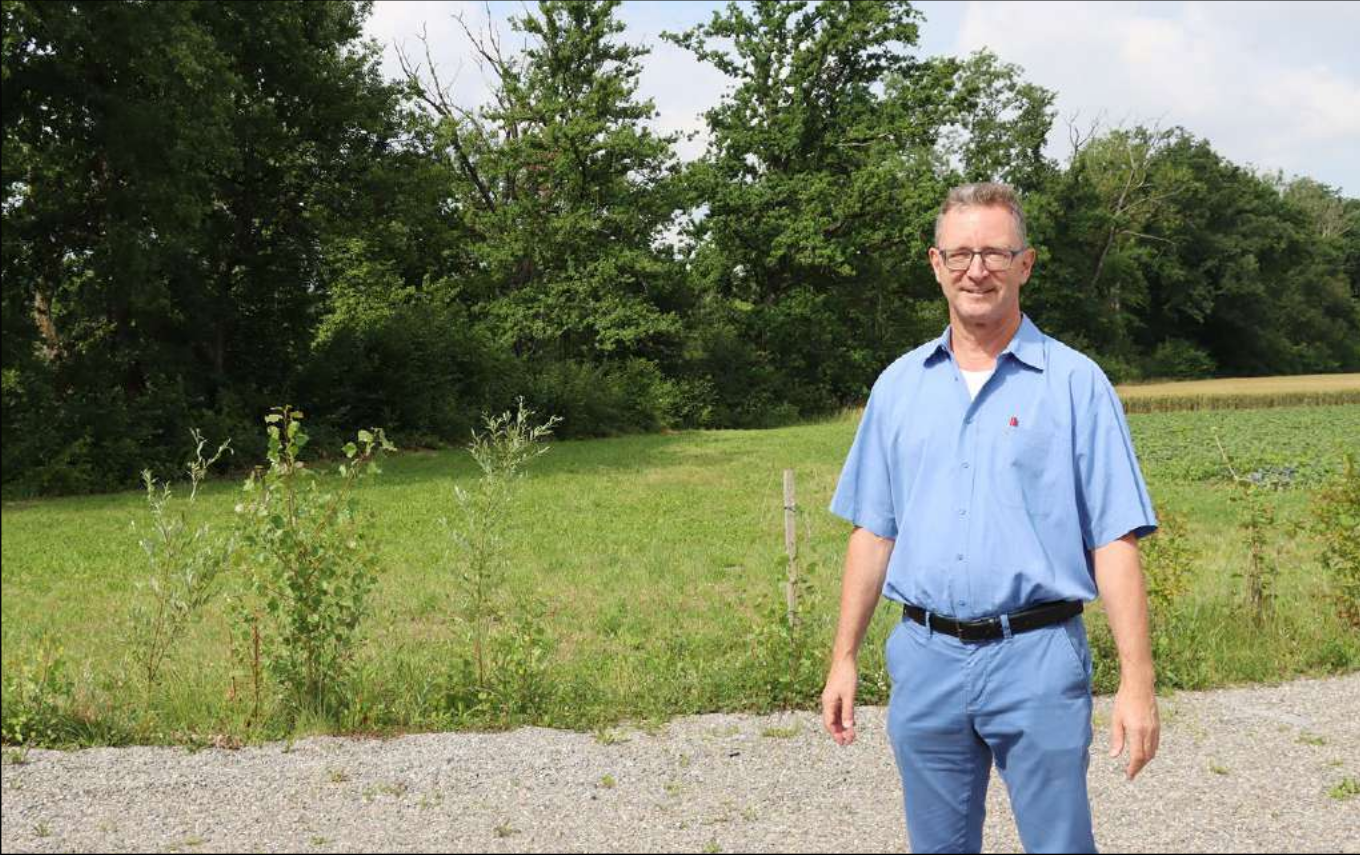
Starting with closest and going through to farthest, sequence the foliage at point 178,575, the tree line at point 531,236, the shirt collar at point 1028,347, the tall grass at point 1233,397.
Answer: the shirt collar at point 1028,347, the foliage at point 178,575, the tree line at point 531,236, the tall grass at point 1233,397

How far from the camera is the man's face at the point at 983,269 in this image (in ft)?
8.90

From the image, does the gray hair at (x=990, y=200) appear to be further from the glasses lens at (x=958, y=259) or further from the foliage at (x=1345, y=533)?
the foliage at (x=1345, y=533)

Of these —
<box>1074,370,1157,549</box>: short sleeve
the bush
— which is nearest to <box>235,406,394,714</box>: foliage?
<box>1074,370,1157,549</box>: short sleeve

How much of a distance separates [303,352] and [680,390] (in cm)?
1254

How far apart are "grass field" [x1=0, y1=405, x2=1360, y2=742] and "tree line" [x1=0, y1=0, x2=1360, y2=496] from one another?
1223mm

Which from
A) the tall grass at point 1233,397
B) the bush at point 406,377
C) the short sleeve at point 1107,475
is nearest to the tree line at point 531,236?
the bush at point 406,377

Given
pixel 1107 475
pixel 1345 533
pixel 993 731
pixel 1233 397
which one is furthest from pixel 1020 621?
pixel 1233 397

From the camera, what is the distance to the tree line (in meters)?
16.4

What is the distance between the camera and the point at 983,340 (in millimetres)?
2807

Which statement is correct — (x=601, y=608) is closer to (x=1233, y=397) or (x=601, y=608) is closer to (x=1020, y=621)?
(x=1020, y=621)

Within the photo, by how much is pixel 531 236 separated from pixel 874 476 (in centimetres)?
3160

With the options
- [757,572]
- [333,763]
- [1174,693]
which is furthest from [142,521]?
[1174,693]

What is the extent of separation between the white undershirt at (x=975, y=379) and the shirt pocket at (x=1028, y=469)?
0.14m

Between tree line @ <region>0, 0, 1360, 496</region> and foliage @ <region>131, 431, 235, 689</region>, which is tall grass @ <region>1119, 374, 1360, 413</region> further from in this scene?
foliage @ <region>131, 431, 235, 689</region>
